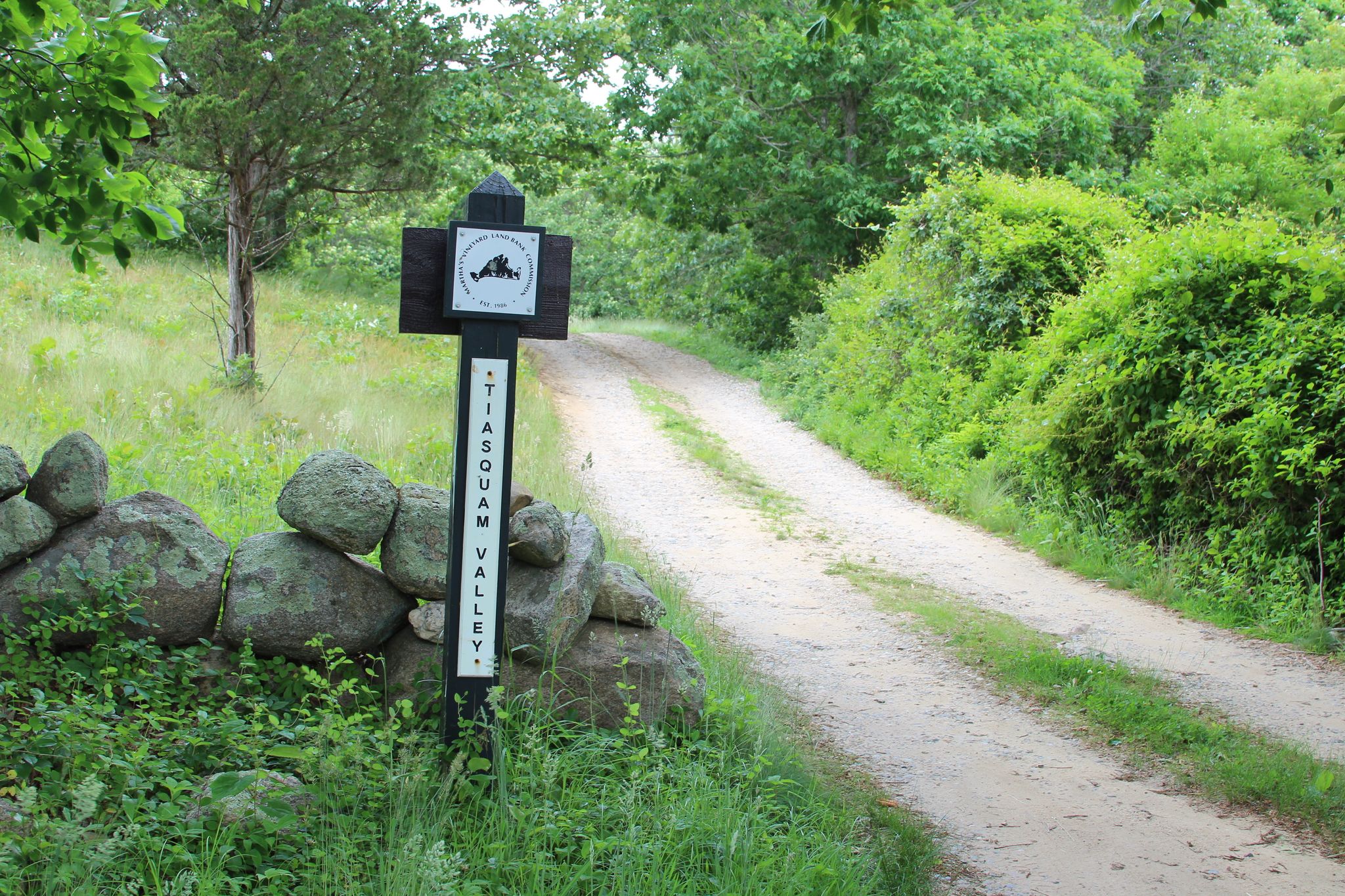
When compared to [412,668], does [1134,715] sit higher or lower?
lower

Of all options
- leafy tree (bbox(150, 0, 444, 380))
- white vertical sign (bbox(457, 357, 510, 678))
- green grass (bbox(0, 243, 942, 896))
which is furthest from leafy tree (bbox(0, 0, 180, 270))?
leafy tree (bbox(150, 0, 444, 380))

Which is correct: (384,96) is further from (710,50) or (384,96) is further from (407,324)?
(710,50)

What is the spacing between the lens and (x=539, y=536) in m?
4.29

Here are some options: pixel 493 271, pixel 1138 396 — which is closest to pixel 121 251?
pixel 493 271

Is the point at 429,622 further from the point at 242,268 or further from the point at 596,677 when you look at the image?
the point at 242,268

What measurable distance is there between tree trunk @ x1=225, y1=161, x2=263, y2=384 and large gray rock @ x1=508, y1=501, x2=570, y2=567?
727 centimetres

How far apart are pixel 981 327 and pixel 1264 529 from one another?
20.6 ft

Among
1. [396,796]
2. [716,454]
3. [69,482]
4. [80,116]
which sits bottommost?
[716,454]

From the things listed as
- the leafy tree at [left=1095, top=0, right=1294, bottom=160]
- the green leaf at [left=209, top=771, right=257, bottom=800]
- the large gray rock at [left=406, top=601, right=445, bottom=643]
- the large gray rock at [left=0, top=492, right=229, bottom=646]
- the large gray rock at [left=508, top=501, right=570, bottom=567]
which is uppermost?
the leafy tree at [left=1095, top=0, right=1294, bottom=160]

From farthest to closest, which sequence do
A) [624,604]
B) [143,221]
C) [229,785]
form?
[624,604] < [143,221] < [229,785]

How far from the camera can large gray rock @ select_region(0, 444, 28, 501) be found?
4020 millimetres

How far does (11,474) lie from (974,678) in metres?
5.06

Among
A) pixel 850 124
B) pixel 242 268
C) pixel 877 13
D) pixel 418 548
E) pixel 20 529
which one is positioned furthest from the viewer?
pixel 850 124

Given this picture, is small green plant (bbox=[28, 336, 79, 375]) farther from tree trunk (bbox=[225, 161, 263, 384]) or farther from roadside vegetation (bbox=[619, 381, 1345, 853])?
roadside vegetation (bbox=[619, 381, 1345, 853])
